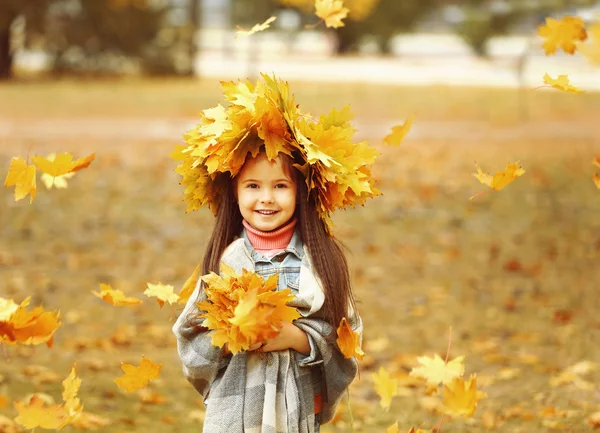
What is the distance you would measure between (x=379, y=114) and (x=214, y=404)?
16.2 meters

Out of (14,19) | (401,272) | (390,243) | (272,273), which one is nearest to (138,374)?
(272,273)

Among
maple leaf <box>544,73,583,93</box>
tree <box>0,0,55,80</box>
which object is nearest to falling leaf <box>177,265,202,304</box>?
maple leaf <box>544,73,583,93</box>

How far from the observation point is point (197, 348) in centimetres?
290

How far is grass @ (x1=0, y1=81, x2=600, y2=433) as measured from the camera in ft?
17.2

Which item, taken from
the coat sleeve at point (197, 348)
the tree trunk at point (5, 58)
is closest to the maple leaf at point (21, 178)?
the coat sleeve at point (197, 348)

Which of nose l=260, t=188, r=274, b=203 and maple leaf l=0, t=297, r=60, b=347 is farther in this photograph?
maple leaf l=0, t=297, r=60, b=347

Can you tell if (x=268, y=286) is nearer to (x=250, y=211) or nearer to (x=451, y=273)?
(x=250, y=211)

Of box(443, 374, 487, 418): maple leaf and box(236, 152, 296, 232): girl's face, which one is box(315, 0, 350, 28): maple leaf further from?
box(443, 374, 487, 418): maple leaf

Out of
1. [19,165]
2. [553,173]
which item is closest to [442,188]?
[553,173]

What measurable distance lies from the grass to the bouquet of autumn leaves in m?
0.58

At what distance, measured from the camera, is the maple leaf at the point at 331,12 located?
10.9 feet

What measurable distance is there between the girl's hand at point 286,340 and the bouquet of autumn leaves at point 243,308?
0.04 meters

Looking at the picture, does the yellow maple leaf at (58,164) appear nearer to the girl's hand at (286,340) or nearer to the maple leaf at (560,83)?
the girl's hand at (286,340)

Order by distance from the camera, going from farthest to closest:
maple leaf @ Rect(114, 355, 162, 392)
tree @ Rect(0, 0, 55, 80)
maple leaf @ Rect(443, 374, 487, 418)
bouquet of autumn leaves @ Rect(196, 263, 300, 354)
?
tree @ Rect(0, 0, 55, 80)
maple leaf @ Rect(114, 355, 162, 392)
maple leaf @ Rect(443, 374, 487, 418)
bouquet of autumn leaves @ Rect(196, 263, 300, 354)
